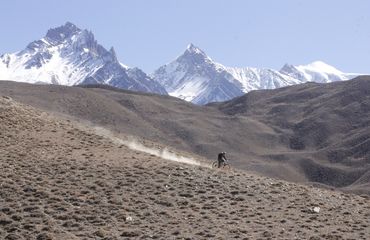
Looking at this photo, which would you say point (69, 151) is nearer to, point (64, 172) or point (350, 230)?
point (64, 172)

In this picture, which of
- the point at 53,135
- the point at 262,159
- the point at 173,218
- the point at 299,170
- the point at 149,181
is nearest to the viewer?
the point at 173,218

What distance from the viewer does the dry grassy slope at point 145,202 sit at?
1015 inches

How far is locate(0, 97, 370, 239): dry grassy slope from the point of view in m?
25.8

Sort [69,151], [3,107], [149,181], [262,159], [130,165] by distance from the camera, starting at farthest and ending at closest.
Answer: [262,159] → [3,107] → [69,151] → [130,165] → [149,181]

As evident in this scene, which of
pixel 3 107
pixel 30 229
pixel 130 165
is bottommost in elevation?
pixel 30 229

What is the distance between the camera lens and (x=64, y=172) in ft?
109

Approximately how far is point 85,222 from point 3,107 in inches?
923

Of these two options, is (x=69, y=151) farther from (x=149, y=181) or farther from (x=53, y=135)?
(x=149, y=181)

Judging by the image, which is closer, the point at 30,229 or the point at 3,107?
the point at 30,229

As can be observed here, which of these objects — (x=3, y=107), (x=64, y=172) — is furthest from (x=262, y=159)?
(x=64, y=172)

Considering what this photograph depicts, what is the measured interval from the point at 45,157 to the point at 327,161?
516 feet

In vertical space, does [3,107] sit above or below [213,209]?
above

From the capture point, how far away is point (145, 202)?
29.5 meters

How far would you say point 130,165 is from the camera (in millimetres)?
35750
